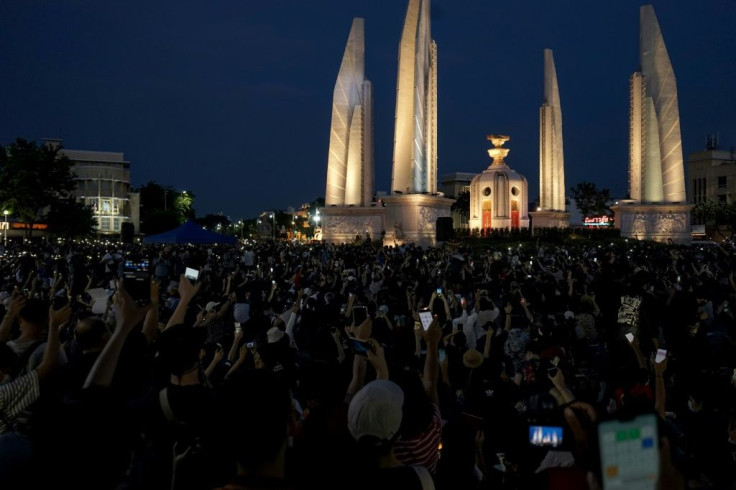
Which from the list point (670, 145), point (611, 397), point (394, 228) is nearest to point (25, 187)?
point (394, 228)

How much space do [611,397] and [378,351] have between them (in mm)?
2927

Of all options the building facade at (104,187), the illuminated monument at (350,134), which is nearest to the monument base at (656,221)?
the illuminated monument at (350,134)

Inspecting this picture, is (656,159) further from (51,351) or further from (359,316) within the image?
(51,351)

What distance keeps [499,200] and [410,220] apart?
86.3 feet

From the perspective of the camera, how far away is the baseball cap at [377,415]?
108 inches

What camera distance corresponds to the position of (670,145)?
44.7 m

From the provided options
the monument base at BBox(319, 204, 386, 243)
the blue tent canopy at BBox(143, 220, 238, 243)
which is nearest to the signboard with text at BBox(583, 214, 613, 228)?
the monument base at BBox(319, 204, 386, 243)

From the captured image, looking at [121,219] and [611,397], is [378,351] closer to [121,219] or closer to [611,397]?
[611,397]

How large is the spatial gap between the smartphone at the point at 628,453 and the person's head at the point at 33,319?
4103 millimetres

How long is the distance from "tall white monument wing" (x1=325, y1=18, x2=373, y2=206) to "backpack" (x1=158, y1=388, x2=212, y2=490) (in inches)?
1733

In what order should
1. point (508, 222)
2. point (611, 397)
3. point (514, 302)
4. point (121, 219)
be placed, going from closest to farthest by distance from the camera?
point (611, 397), point (514, 302), point (508, 222), point (121, 219)

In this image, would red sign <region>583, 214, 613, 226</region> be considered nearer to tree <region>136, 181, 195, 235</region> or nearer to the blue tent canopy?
tree <region>136, 181, 195, 235</region>

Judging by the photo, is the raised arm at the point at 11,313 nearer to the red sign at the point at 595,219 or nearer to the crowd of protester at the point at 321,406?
the crowd of protester at the point at 321,406

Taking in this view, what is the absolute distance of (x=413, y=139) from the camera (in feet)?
133
